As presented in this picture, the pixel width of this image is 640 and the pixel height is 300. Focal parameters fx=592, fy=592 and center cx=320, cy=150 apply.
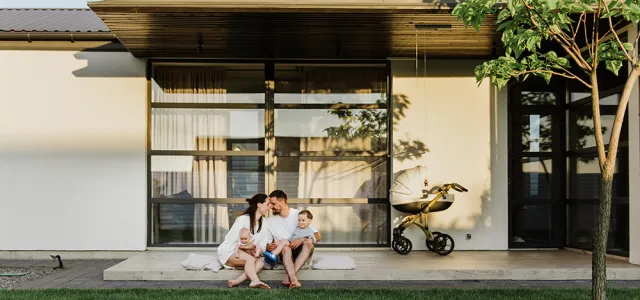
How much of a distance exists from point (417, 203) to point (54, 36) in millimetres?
5108

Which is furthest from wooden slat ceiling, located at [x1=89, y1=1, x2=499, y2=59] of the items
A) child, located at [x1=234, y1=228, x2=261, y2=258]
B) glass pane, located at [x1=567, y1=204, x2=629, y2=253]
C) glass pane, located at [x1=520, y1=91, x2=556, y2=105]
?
glass pane, located at [x1=567, y1=204, x2=629, y2=253]

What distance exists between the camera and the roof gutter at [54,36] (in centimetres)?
762

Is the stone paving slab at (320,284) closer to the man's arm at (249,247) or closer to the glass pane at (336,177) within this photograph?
the man's arm at (249,247)

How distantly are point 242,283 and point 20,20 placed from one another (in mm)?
5815

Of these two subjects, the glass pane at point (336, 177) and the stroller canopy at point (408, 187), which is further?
the glass pane at point (336, 177)

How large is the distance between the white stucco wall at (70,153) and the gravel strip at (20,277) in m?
1.03

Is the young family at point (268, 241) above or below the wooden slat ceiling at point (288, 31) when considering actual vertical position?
below

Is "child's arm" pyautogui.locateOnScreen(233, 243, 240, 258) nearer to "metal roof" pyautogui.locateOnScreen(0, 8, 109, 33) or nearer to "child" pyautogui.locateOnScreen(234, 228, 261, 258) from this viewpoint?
"child" pyautogui.locateOnScreen(234, 228, 261, 258)

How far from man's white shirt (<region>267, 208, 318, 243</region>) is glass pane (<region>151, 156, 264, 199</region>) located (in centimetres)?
179

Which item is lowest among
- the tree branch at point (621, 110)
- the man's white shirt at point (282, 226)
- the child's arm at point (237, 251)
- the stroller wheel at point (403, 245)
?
the stroller wheel at point (403, 245)

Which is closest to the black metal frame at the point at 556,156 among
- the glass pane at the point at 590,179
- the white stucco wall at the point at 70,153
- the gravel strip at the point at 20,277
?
the glass pane at the point at 590,179

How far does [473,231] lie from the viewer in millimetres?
8102

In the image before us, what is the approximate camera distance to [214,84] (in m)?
8.22

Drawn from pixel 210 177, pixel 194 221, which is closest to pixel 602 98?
pixel 210 177
